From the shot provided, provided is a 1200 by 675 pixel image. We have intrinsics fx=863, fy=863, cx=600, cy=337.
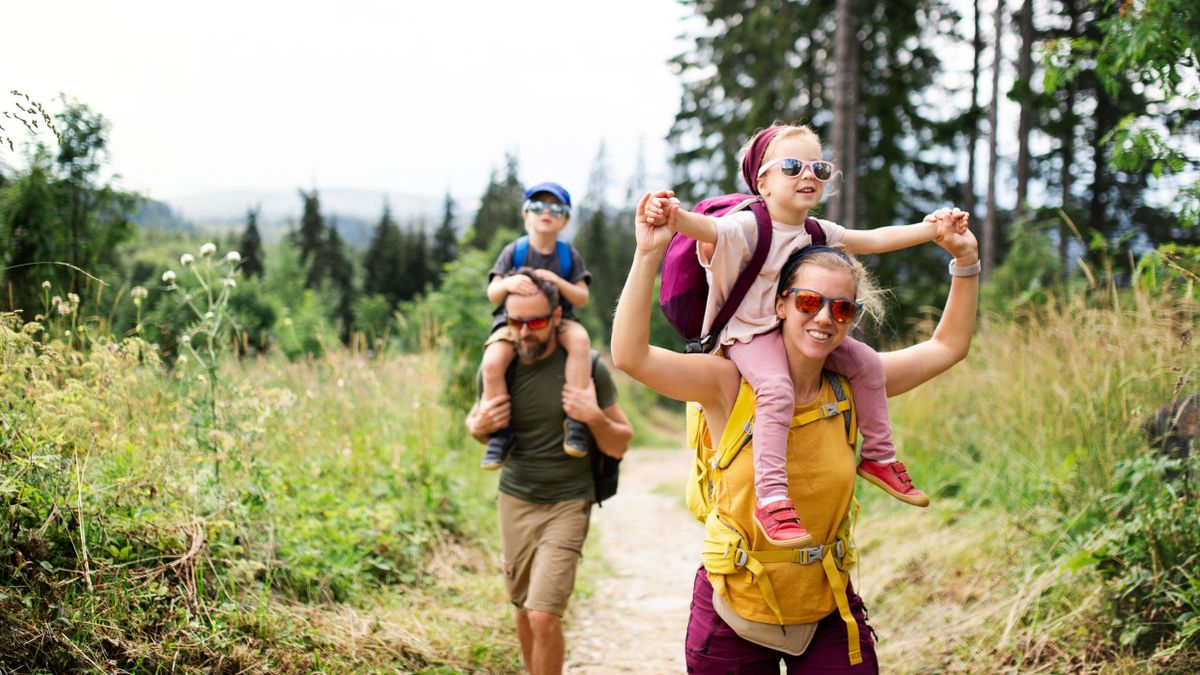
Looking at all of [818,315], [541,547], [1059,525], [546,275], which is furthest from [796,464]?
[1059,525]

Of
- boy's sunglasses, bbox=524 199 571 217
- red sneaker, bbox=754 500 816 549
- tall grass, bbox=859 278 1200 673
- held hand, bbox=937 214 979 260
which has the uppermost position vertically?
boy's sunglasses, bbox=524 199 571 217

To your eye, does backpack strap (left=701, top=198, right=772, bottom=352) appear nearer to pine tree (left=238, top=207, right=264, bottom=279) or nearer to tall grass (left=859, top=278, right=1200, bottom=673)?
tall grass (left=859, top=278, right=1200, bottom=673)

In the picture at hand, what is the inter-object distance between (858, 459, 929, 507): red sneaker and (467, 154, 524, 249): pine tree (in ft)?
100

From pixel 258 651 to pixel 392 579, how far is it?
183cm

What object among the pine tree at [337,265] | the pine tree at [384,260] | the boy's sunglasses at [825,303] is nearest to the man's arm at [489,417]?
the boy's sunglasses at [825,303]

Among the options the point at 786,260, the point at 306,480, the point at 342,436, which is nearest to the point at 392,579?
the point at 306,480

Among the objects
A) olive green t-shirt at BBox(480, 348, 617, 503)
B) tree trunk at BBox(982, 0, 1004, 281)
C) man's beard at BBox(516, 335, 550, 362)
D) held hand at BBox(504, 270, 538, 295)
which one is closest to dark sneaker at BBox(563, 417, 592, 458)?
olive green t-shirt at BBox(480, 348, 617, 503)

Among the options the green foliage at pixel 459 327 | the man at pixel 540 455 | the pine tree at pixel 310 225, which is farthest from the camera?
the pine tree at pixel 310 225

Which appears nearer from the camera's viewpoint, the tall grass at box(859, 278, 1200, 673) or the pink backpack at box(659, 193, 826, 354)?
the pink backpack at box(659, 193, 826, 354)

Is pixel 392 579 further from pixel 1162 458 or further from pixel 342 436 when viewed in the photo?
pixel 1162 458

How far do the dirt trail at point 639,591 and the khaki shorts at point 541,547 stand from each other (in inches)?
45.7

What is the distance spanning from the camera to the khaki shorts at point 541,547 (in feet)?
12.9

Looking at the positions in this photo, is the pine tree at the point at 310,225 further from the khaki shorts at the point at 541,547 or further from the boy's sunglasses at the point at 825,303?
the boy's sunglasses at the point at 825,303

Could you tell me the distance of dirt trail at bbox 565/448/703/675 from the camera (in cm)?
521
